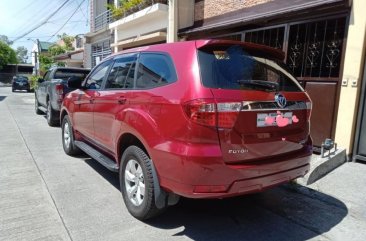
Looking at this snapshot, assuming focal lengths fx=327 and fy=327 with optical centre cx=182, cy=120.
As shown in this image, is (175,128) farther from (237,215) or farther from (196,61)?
(237,215)

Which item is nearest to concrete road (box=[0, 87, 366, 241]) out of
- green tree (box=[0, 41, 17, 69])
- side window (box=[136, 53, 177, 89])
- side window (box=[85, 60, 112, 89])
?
side window (box=[85, 60, 112, 89])

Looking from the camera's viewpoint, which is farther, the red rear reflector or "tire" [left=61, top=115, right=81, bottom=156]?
"tire" [left=61, top=115, right=81, bottom=156]

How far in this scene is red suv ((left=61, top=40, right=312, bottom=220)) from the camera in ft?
9.48

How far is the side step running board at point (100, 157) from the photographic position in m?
4.29

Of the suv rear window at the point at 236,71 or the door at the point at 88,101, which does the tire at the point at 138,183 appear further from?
the door at the point at 88,101

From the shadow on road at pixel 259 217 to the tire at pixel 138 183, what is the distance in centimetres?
22

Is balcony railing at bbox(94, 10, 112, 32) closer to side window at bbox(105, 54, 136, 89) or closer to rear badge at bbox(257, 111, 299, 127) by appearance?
side window at bbox(105, 54, 136, 89)

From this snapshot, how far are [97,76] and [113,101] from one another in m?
1.13

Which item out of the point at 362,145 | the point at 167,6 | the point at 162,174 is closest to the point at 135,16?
the point at 167,6

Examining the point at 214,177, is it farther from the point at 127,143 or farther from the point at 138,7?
the point at 138,7

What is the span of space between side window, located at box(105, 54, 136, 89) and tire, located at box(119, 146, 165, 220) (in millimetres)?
870

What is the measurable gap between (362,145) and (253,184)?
11.0ft

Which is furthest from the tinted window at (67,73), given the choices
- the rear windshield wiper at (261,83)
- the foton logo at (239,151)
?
the foton logo at (239,151)

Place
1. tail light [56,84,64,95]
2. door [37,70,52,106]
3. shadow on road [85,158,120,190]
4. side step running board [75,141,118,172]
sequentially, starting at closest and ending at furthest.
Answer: side step running board [75,141,118,172] → shadow on road [85,158,120,190] → tail light [56,84,64,95] → door [37,70,52,106]
